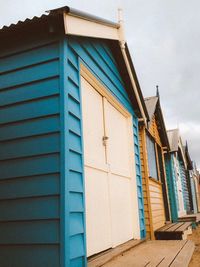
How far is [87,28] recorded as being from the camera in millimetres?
3957

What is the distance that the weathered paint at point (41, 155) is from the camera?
3010 mm

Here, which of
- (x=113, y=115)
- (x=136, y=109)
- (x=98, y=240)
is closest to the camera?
(x=98, y=240)

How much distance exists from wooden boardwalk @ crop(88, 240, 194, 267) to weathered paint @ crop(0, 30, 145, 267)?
2.31 feet

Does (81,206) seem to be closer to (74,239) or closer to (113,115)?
(74,239)

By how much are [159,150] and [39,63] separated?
322 inches

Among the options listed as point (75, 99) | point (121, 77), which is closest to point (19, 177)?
point (75, 99)

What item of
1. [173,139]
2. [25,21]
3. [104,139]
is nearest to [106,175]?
[104,139]

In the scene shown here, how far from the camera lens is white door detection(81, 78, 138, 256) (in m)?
4.14

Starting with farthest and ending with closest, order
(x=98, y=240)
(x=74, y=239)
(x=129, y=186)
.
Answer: (x=129, y=186) → (x=98, y=240) → (x=74, y=239)

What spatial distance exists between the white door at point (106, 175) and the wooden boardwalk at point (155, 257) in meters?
0.37

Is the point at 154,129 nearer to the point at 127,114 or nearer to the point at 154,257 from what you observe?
the point at 127,114

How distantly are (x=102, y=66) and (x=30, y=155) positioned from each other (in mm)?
2257

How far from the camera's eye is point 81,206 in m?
3.35

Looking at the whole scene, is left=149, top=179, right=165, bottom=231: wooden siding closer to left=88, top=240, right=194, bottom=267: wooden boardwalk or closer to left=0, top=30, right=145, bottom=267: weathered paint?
left=88, top=240, right=194, bottom=267: wooden boardwalk
